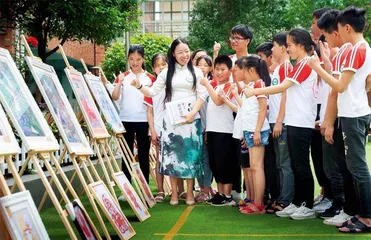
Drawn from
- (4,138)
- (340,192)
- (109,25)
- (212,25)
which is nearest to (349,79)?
(340,192)

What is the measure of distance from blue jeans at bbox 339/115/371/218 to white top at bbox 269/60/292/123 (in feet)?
3.68

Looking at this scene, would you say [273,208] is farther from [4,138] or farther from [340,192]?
[4,138]

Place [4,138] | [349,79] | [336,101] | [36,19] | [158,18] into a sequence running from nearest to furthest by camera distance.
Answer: [4,138] < [349,79] < [336,101] < [36,19] < [158,18]

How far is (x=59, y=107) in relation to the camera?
5188mm

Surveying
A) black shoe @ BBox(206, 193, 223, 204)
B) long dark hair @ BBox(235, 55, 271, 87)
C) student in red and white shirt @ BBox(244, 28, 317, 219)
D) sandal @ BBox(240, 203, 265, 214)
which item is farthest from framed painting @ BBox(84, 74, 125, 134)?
student in red and white shirt @ BBox(244, 28, 317, 219)

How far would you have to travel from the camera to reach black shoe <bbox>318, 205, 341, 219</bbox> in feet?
19.2

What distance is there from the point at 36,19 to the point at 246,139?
711 cm

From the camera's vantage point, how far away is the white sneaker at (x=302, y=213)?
19.1ft

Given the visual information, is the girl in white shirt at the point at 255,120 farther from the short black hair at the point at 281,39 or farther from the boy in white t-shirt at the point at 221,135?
the boy in white t-shirt at the point at 221,135

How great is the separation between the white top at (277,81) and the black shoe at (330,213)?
3.24 ft

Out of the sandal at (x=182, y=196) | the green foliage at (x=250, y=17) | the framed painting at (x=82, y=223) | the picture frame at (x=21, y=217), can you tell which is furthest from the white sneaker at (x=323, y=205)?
the green foliage at (x=250, y=17)

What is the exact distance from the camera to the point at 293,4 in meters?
31.4

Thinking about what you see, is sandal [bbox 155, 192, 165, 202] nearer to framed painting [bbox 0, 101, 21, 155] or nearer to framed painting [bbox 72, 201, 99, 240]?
framed painting [bbox 72, 201, 99, 240]

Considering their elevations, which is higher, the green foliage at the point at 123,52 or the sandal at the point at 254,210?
the green foliage at the point at 123,52
